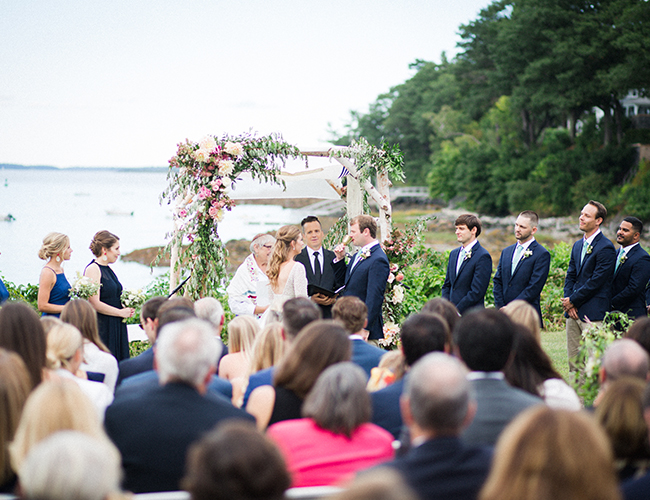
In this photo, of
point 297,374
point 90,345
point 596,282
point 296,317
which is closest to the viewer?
point 297,374

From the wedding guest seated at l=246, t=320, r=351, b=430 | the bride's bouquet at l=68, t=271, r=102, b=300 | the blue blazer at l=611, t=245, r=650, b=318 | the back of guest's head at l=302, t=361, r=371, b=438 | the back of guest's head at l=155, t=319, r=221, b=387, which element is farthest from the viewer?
the blue blazer at l=611, t=245, r=650, b=318

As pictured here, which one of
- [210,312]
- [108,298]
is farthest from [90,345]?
[108,298]

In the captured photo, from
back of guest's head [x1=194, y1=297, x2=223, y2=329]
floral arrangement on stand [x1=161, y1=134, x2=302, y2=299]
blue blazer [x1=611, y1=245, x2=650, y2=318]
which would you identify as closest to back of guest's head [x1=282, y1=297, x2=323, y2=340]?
back of guest's head [x1=194, y1=297, x2=223, y2=329]

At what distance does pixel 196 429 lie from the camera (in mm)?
2678

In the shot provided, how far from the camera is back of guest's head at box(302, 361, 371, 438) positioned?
258 cm

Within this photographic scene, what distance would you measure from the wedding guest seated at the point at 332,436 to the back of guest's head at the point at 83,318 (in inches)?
89.3

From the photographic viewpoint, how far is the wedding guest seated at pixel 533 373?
3477mm

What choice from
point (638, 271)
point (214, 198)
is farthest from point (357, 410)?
point (214, 198)

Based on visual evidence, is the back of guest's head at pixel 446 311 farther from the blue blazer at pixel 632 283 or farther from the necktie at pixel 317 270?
the blue blazer at pixel 632 283

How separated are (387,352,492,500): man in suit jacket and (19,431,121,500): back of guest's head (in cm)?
99

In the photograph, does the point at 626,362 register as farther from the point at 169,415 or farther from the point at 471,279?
the point at 471,279

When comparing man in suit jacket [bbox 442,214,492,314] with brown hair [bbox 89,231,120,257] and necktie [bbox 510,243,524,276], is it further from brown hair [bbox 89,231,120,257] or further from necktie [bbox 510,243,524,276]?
brown hair [bbox 89,231,120,257]

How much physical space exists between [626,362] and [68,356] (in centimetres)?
301

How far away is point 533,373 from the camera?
3.54m
